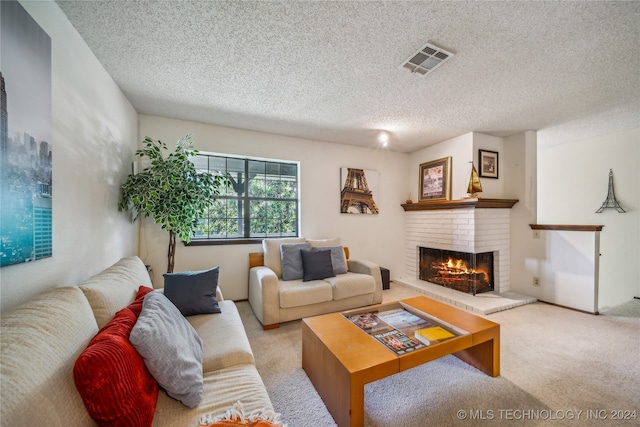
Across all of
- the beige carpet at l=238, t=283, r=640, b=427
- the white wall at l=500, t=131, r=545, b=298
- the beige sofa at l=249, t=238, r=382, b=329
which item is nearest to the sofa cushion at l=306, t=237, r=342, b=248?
the beige sofa at l=249, t=238, r=382, b=329

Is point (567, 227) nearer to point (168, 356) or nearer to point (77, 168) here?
point (168, 356)

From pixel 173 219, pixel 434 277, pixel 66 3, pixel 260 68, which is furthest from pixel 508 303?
pixel 66 3

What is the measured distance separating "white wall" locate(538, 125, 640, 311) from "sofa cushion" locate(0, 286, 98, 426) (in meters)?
4.92

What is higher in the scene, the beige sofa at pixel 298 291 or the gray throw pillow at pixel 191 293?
the gray throw pillow at pixel 191 293

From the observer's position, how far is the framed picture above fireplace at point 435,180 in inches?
147

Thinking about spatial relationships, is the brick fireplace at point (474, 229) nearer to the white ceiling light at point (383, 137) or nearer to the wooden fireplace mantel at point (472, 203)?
the wooden fireplace mantel at point (472, 203)

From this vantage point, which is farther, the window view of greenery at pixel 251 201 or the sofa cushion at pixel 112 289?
the window view of greenery at pixel 251 201

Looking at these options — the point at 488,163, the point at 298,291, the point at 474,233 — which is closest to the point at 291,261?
the point at 298,291

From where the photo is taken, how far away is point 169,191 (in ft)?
7.78

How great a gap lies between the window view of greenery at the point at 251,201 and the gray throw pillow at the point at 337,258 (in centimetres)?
78

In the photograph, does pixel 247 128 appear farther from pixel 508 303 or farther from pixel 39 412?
pixel 508 303

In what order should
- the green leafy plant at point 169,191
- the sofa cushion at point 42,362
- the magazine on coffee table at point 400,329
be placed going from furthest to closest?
the green leafy plant at point 169,191 < the magazine on coffee table at point 400,329 < the sofa cushion at point 42,362

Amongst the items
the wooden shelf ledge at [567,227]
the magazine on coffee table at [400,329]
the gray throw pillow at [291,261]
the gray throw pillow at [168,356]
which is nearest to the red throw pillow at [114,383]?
the gray throw pillow at [168,356]

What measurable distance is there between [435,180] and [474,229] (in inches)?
41.9
